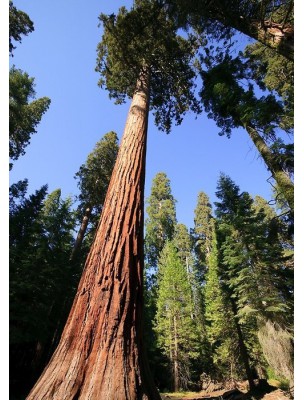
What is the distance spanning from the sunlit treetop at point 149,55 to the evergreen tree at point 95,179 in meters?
9.53

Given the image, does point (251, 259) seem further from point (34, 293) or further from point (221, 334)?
point (34, 293)

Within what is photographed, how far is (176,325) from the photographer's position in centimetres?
2241

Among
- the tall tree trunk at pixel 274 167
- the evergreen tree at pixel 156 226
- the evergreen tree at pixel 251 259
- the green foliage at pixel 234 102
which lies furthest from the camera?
the evergreen tree at pixel 156 226

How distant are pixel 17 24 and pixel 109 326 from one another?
12380 mm

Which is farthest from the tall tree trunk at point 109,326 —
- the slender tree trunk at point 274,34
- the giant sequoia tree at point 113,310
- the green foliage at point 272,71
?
the green foliage at point 272,71

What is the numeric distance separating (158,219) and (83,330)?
28.0 meters

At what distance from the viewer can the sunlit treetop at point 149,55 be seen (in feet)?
26.6

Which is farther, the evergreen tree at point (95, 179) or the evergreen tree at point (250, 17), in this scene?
the evergreen tree at point (95, 179)

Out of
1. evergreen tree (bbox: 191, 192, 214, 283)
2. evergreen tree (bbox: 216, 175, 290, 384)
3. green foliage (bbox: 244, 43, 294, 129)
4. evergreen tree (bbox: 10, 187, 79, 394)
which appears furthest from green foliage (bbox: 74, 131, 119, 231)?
evergreen tree (bbox: 191, 192, 214, 283)

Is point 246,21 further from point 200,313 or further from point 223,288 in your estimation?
point 200,313

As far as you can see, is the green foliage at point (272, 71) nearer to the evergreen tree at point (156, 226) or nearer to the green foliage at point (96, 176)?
the green foliage at point (96, 176)

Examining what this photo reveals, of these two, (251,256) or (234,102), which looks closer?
(234,102)

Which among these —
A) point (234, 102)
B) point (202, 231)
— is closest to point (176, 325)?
point (202, 231)

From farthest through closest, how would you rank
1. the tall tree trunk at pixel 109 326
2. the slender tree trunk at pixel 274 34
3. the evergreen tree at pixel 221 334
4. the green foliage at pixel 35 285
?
the evergreen tree at pixel 221 334
the green foliage at pixel 35 285
the slender tree trunk at pixel 274 34
the tall tree trunk at pixel 109 326
